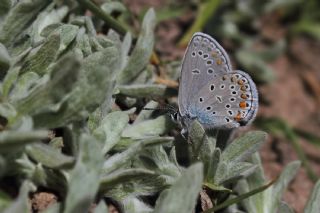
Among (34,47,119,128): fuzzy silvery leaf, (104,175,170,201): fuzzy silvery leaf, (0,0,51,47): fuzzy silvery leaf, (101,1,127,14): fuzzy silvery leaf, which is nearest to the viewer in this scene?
(34,47,119,128): fuzzy silvery leaf

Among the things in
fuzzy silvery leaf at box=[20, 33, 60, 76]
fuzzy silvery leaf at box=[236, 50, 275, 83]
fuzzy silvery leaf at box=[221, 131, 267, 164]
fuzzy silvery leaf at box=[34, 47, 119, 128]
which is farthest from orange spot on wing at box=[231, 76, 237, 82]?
fuzzy silvery leaf at box=[236, 50, 275, 83]

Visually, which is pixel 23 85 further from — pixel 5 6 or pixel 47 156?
pixel 47 156

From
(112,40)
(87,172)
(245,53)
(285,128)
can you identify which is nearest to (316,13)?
(245,53)

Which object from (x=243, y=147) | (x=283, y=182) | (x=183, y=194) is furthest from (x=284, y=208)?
(x=183, y=194)

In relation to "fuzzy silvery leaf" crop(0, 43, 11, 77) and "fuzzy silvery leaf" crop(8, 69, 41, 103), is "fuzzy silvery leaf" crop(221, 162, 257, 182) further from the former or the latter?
"fuzzy silvery leaf" crop(0, 43, 11, 77)

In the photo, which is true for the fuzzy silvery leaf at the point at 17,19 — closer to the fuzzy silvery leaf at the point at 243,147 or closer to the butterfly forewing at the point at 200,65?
the butterfly forewing at the point at 200,65

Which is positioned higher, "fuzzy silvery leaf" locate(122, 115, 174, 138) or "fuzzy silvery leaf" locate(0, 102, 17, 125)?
"fuzzy silvery leaf" locate(0, 102, 17, 125)
